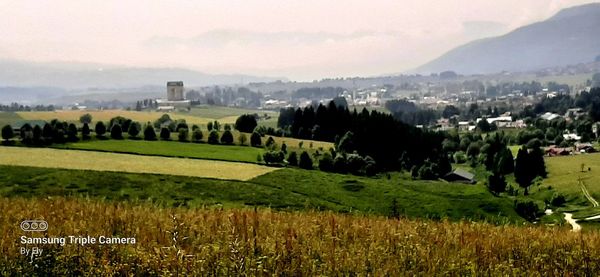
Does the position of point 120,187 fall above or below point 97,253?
below

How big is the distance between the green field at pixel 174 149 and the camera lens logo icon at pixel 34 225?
190 feet

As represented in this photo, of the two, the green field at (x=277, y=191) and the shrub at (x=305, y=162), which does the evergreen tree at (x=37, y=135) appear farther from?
the shrub at (x=305, y=162)

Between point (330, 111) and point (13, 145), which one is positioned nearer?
point (13, 145)

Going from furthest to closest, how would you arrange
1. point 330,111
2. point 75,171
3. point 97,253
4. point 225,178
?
point 330,111 → point 225,178 → point 75,171 → point 97,253

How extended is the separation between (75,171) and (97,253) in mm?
45341

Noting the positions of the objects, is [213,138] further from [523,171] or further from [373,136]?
[523,171]

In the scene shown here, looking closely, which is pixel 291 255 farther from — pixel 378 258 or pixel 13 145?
pixel 13 145

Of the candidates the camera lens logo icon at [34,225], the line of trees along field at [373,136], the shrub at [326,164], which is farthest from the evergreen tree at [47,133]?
the camera lens logo icon at [34,225]

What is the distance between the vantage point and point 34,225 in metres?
7.64

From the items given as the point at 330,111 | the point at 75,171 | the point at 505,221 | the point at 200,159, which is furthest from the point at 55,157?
the point at 330,111

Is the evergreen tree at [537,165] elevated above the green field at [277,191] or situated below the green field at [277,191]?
below

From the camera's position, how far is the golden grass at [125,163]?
52284 mm

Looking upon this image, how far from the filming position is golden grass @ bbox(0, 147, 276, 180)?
52.3m

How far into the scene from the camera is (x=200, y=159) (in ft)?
211
